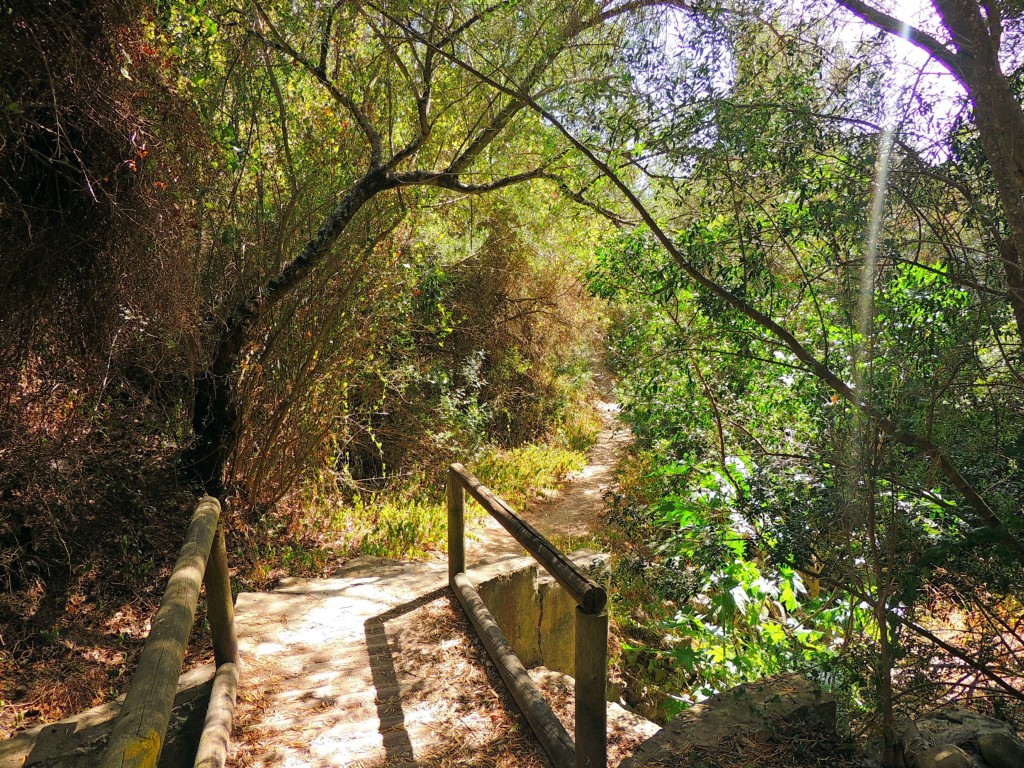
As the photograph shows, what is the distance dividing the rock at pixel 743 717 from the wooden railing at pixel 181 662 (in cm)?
185

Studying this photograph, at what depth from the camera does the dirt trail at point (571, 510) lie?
7082 mm

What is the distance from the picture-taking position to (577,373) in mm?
12633

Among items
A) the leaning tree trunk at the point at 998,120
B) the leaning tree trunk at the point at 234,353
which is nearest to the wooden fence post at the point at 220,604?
the leaning tree trunk at the point at 234,353

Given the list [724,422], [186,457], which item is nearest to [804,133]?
[724,422]

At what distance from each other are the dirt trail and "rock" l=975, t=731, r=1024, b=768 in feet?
13.0

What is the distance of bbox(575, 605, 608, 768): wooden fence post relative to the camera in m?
2.34

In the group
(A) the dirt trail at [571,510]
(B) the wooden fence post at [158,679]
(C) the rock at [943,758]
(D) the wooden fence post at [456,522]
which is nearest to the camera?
(B) the wooden fence post at [158,679]

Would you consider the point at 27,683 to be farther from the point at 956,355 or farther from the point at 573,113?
the point at 956,355

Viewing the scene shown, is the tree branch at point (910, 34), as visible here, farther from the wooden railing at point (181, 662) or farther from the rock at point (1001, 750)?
the wooden railing at point (181, 662)

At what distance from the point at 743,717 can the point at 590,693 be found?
1.14m

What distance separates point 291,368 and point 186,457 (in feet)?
3.76

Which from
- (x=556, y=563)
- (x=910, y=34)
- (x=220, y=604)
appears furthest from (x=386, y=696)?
(x=910, y=34)

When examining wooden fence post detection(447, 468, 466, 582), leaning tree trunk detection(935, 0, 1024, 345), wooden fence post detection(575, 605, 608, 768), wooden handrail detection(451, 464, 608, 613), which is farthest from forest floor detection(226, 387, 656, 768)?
leaning tree trunk detection(935, 0, 1024, 345)

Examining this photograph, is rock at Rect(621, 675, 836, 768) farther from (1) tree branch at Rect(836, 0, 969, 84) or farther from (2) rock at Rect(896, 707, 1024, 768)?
(1) tree branch at Rect(836, 0, 969, 84)
